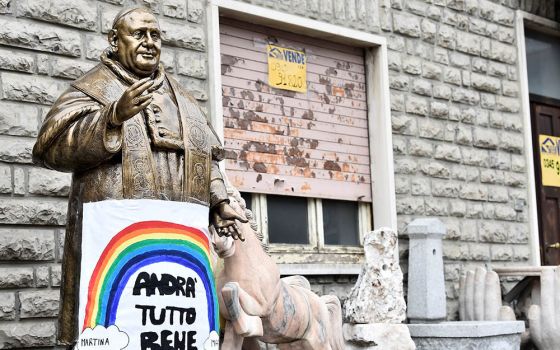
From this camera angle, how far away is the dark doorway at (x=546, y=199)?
10.7 metres

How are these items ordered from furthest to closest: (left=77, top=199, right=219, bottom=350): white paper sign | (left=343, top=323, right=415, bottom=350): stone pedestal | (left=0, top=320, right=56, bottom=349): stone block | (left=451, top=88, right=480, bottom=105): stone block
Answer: (left=451, top=88, right=480, bottom=105): stone block, (left=343, top=323, right=415, bottom=350): stone pedestal, (left=0, top=320, right=56, bottom=349): stone block, (left=77, top=199, right=219, bottom=350): white paper sign

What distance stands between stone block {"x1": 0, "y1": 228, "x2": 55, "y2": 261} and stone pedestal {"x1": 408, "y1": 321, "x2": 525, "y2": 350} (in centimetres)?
329

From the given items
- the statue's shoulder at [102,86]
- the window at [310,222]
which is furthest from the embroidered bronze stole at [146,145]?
the window at [310,222]

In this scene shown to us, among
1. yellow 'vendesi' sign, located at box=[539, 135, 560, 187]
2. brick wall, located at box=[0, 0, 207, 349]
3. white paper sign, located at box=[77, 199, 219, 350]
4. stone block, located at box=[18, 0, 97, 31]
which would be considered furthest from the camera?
yellow 'vendesi' sign, located at box=[539, 135, 560, 187]

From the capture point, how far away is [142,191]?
13.9 feet

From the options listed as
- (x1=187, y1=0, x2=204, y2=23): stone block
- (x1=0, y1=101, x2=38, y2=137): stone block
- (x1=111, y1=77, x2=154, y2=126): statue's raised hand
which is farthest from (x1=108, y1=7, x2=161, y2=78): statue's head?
(x1=187, y1=0, x2=204, y2=23): stone block

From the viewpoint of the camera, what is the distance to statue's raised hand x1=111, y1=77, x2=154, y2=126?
403 cm

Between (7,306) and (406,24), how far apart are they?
482cm

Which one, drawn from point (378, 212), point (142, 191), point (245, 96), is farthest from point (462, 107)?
point (142, 191)

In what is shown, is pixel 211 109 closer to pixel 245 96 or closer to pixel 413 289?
pixel 245 96

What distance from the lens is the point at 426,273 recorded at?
8.55m

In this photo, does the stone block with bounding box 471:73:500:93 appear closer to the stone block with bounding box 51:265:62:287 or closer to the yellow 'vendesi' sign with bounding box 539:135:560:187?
the yellow 'vendesi' sign with bounding box 539:135:560:187

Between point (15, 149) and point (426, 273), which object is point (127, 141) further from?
point (426, 273)

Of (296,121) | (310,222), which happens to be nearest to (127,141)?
(296,121)
